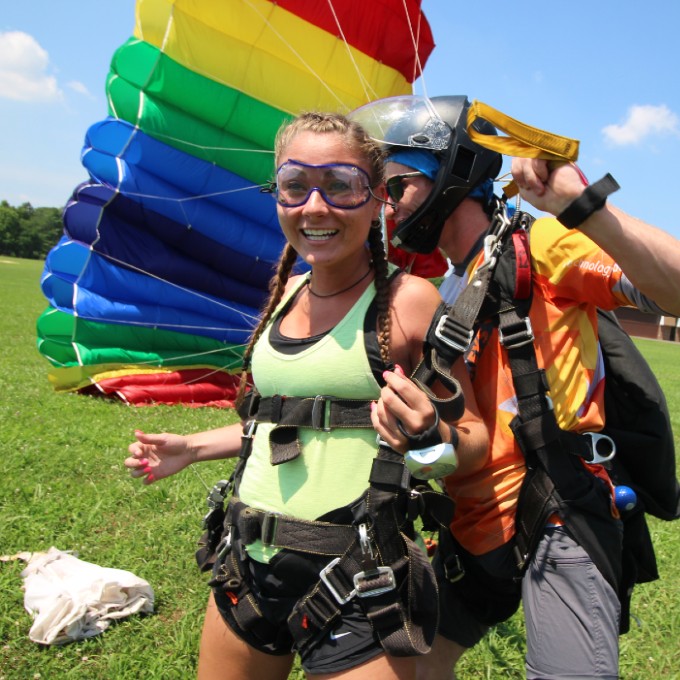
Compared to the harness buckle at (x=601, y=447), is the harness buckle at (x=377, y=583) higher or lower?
lower

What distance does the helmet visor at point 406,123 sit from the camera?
2.35 meters

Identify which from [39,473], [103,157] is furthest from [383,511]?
[103,157]

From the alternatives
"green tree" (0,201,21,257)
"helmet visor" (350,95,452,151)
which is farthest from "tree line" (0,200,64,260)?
"helmet visor" (350,95,452,151)

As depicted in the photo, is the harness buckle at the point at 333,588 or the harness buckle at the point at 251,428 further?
the harness buckle at the point at 251,428

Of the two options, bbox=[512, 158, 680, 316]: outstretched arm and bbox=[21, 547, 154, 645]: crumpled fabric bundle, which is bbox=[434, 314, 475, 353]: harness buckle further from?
bbox=[21, 547, 154, 645]: crumpled fabric bundle

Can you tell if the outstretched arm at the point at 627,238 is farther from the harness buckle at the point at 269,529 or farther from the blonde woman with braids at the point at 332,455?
the harness buckle at the point at 269,529

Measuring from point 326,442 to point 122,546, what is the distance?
3.07 meters

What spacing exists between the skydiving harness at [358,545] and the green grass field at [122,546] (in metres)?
1.10

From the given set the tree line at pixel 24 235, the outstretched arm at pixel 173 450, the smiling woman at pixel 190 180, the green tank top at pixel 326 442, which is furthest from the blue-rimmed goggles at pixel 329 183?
the tree line at pixel 24 235

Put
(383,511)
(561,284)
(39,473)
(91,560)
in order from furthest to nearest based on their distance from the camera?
(39,473) → (91,560) → (561,284) → (383,511)

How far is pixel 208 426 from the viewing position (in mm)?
7770

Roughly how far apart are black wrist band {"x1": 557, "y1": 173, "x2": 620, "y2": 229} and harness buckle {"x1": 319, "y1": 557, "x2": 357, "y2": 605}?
3.43 ft

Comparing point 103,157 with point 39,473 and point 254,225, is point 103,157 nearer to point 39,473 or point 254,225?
point 254,225

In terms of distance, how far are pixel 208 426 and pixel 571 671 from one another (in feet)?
20.8
